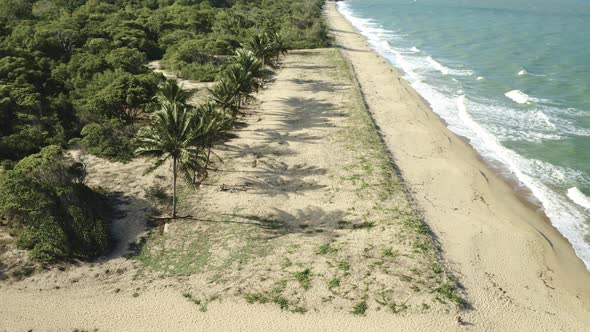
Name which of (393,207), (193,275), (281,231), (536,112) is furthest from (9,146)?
(536,112)

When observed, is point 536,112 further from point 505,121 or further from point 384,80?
point 384,80

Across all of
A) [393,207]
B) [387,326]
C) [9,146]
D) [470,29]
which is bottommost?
[387,326]

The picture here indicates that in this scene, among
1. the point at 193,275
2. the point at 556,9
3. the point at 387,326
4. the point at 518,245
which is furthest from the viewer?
the point at 556,9

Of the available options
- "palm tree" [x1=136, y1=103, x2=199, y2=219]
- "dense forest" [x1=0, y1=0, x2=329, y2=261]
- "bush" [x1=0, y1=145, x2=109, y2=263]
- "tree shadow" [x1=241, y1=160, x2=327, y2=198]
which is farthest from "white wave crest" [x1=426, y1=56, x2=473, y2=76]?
"bush" [x1=0, y1=145, x2=109, y2=263]

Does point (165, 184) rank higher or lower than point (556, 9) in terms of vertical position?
lower

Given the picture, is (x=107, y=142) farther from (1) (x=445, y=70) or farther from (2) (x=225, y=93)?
(1) (x=445, y=70)

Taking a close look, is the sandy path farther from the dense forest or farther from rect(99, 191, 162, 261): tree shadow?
the dense forest

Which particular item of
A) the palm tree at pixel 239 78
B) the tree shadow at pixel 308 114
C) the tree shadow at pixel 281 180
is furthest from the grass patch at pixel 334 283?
the palm tree at pixel 239 78
